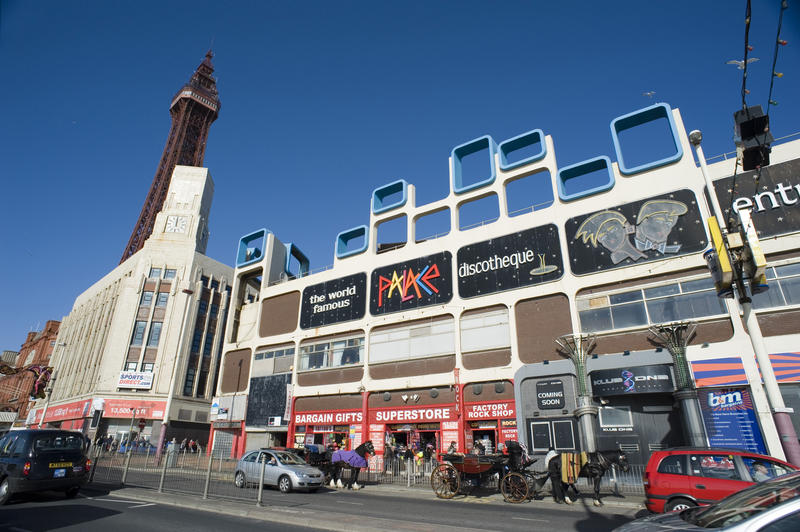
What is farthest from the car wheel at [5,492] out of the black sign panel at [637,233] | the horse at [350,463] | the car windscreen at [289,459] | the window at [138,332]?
the window at [138,332]

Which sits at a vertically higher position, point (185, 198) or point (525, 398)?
point (185, 198)

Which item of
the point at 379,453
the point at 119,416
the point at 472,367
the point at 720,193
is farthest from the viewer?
the point at 119,416

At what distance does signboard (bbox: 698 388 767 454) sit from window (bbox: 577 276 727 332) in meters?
3.44

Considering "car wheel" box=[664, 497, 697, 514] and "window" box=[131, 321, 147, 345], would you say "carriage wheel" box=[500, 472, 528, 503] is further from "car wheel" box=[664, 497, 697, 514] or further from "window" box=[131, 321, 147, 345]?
"window" box=[131, 321, 147, 345]

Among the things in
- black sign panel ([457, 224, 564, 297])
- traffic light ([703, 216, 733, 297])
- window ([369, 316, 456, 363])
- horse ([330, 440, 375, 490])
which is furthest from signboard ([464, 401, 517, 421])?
traffic light ([703, 216, 733, 297])

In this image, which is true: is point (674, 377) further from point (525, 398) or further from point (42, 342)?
point (42, 342)

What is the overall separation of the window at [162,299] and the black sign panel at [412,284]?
107 ft

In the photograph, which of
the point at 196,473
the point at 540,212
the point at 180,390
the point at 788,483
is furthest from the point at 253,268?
the point at 788,483

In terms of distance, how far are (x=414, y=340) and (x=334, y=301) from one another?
25.9 ft

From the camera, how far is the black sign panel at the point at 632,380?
1888cm

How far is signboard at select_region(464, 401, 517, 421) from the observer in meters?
23.0

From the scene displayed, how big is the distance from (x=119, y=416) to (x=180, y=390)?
19.5ft

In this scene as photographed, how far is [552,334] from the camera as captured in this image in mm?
22812

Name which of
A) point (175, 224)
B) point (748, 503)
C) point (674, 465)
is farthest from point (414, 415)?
point (175, 224)
